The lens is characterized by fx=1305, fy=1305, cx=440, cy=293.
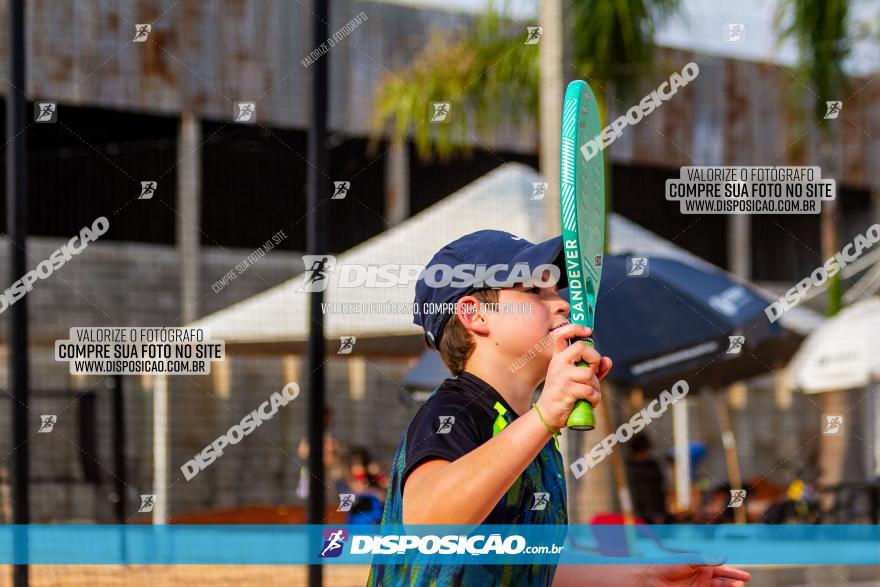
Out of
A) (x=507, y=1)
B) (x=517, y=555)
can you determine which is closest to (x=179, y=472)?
(x=507, y=1)

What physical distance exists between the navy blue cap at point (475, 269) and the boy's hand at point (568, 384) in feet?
1.31

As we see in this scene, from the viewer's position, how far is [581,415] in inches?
86.0

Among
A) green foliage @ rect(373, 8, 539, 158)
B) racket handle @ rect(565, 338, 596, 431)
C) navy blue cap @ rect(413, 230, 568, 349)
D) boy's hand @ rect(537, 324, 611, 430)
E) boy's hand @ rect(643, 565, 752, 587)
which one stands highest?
green foliage @ rect(373, 8, 539, 158)

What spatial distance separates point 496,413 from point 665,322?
690 centimetres

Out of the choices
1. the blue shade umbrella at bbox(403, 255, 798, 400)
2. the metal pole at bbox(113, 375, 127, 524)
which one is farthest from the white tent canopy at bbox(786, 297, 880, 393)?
the metal pole at bbox(113, 375, 127, 524)

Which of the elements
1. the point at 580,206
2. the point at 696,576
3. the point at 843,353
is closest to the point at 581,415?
the point at 580,206

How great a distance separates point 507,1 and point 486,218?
64.3 inches

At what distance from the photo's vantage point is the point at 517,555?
2.59m

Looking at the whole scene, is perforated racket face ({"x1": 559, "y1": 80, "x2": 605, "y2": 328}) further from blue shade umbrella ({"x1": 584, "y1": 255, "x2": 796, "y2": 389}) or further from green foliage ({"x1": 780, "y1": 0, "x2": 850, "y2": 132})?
green foliage ({"x1": 780, "y1": 0, "x2": 850, "y2": 132})

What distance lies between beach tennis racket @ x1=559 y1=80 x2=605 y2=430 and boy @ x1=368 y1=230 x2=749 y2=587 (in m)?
0.06

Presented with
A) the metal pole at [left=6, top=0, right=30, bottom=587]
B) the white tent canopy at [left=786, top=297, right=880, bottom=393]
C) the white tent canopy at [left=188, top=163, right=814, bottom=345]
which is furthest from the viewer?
the white tent canopy at [left=786, top=297, right=880, bottom=393]

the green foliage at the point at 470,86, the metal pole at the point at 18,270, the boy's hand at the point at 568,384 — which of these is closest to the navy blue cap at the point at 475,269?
the boy's hand at the point at 568,384

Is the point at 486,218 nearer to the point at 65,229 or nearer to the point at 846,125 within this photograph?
the point at 65,229

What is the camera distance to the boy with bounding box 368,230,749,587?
2.25 m
